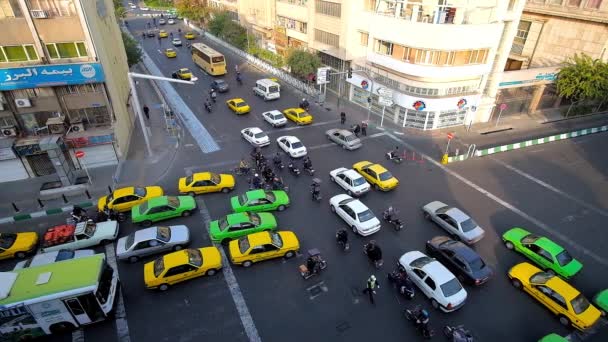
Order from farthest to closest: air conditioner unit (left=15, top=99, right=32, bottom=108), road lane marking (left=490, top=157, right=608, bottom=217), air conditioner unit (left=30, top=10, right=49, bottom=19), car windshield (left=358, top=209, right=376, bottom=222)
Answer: air conditioner unit (left=15, top=99, right=32, bottom=108)
road lane marking (left=490, top=157, right=608, bottom=217)
air conditioner unit (left=30, top=10, right=49, bottom=19)
car windshield (left=358, top=209, right=376, bottom=222)

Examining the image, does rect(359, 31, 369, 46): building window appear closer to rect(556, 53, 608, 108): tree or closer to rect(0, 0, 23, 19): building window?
rect(556, 53, 608, 108): tree

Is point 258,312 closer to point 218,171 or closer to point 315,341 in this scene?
point 315,341

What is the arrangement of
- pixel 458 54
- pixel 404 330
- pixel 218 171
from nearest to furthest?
pixel 404 330, pixel 218 171, pixel 458 54

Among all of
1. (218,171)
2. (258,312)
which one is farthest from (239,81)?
(258,312)

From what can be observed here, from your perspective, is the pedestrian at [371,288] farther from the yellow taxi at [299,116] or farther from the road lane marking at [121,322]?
the yellow taxi at [299,116]

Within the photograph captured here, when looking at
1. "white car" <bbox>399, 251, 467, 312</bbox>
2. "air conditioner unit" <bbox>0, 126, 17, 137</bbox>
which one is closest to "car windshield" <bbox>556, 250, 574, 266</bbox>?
"white car" <bbox>399, 251, 467, 312</bbox>

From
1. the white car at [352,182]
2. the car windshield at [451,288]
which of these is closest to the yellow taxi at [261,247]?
the white car at [352,182]
